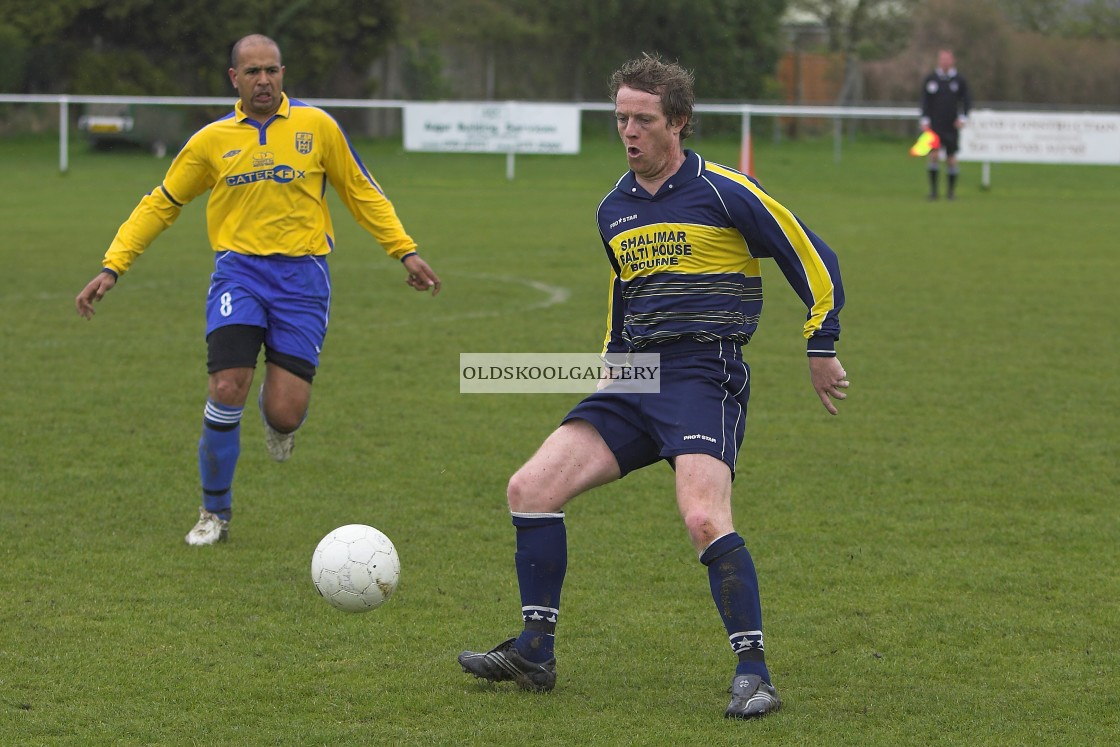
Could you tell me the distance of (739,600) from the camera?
13.5 feet

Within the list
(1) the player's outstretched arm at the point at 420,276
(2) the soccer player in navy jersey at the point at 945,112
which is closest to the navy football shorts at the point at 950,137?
(2) the soccer player in navy jersey at the point at 945,112

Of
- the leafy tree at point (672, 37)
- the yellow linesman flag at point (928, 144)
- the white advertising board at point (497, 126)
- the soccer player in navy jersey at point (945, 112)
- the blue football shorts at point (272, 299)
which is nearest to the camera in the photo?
the blue football shorts at point (272, 299)

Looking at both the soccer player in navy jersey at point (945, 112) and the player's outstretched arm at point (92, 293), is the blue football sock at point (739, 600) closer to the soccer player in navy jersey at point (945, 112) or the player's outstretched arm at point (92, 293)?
the player's outstretched arm at point (92, 293)

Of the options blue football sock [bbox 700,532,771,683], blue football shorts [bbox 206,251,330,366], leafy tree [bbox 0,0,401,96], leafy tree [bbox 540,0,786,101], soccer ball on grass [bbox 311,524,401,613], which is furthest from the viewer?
leafy tree [bbox 540,0,786,101]

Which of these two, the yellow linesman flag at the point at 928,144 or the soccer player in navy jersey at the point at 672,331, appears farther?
the yellow linesman flag at the point at 928,144

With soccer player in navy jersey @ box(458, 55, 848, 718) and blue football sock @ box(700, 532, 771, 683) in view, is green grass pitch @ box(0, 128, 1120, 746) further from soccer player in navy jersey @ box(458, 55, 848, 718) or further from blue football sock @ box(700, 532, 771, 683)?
soccer player in navy jersey @ box(458, 55, 848, 718)

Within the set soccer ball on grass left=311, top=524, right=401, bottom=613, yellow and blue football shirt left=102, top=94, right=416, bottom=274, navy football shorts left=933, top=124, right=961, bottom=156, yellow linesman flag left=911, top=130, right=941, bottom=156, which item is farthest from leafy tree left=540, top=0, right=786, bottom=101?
soccer ball on grass left=311, top=524, right=401, bottom=613

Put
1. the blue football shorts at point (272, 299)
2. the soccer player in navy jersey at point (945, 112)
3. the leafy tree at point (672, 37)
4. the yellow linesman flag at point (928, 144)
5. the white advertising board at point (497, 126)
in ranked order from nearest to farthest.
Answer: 1. the blue football shorts at point (272, 299)
2. the yellow linesman flag at point (928, 144)
3. the soccer player in navy jersey at point (945, 112)
4. the white advertising board at point (497, 126)
5. the leafy tree at point (672, 37)

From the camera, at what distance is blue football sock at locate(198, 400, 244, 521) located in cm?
593

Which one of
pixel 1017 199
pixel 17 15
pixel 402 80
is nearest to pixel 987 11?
pixel 402 80

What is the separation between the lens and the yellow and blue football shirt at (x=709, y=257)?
14.1 ft

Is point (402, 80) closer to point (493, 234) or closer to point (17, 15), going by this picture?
point (17, 15)

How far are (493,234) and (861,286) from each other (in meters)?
5.35

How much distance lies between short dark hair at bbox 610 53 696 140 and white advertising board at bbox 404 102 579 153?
20717mm
